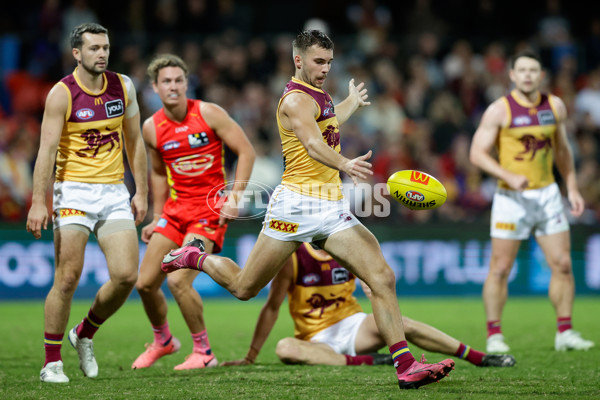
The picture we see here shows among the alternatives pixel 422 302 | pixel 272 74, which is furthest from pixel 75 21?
pixel 422 302

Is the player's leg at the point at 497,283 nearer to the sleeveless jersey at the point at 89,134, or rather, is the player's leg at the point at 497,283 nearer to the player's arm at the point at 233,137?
the player's arm at the point at 233,137

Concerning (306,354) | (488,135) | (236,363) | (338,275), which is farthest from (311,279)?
(488,135)

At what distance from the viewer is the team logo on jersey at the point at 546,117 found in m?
8.36

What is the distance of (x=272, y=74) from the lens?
16047mm

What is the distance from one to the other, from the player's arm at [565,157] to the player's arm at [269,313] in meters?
3.18

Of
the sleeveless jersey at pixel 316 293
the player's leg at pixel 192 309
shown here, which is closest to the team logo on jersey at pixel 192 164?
the player's leg at pixel 192 309

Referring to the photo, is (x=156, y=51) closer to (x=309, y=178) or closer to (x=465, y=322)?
(x=465, y=322)

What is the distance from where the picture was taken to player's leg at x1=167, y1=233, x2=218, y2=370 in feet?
23.4

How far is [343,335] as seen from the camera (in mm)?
7262

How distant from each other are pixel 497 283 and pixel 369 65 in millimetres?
9191

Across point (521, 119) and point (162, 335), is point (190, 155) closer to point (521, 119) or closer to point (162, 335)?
point (162, 335)

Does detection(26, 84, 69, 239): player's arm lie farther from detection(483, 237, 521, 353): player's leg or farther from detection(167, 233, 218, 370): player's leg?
detection(483, 237, 521, 353): player's leg

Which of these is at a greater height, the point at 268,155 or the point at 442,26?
the point at 442,26

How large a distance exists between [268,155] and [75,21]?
4740mm
